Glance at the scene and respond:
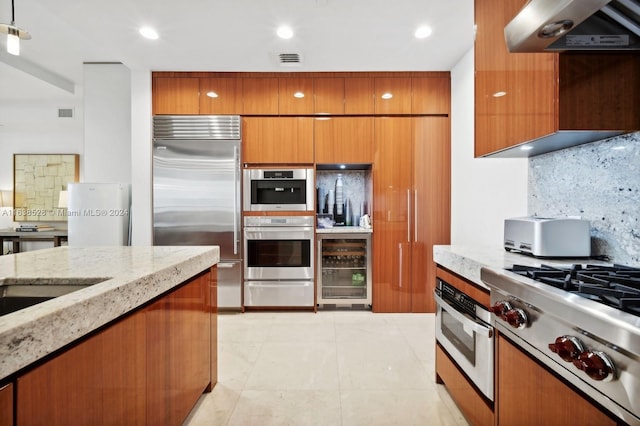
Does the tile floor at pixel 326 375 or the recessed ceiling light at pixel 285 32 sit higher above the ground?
the recessed ceiling light at pixel 285 32

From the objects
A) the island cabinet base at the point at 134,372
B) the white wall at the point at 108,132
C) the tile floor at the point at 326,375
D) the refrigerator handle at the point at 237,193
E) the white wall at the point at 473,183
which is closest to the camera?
the island cabinet base at the point at 134,372

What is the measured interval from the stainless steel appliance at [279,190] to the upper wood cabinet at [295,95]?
0.66 metres

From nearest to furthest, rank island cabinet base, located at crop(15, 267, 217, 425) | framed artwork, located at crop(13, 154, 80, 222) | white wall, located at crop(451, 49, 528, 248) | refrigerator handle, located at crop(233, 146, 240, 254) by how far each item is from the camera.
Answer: island cabinet base, located at crop(15, 267, 217, 425) → white wall, located at crop(451, 49, 528, 248) → refrigerator handle, located at crop(233, 146, 240, 254) → framed artwork, located at crop(13, 154, 80, 222)

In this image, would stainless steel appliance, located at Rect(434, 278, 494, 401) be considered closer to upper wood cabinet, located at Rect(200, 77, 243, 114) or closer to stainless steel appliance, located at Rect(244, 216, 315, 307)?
stainless steel appliance, located at Rect(244, 216, 315, 307)

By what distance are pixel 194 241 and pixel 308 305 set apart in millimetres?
1403

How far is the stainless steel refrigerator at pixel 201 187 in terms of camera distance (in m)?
3.41

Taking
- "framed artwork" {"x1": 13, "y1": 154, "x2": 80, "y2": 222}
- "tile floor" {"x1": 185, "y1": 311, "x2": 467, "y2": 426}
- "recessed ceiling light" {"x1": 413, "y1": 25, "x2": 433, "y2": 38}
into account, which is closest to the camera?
"tile floor" {"x1": 185, "y1": 311, "x2": 467, "y2": 426}

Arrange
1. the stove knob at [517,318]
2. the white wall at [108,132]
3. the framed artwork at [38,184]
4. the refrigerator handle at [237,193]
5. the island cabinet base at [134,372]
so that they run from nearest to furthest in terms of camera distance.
Result: the island cabinet base at [134,372] → the stove knob at [517,318] → the refrigerator handle at [237,193] → the white wall at [108,132] → the framed artwork at [38,184]

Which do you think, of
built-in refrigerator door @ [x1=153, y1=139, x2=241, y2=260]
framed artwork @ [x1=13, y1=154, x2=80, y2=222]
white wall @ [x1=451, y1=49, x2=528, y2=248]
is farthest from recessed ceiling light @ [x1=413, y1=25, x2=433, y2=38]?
framed artwork @ [x1=13, y1=154, x2=80, y2=222]

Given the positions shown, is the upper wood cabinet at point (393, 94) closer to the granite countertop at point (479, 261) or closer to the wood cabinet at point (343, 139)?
the wood cabinet at point (343, 139)

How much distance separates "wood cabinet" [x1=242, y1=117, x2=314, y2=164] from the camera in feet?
11.3

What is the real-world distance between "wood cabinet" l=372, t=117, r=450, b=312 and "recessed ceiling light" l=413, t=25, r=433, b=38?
88cm

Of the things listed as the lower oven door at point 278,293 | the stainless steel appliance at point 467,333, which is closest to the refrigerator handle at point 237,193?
the lower oven door at point 278,293

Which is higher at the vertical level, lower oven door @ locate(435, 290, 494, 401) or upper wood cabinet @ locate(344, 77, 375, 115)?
upper wood cabinet @ locate(344, 77, 375, 115)
